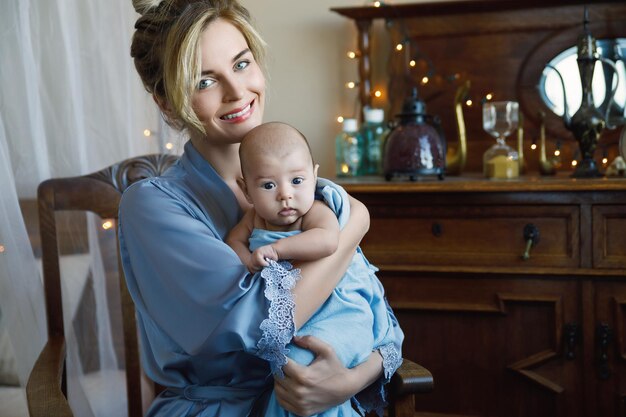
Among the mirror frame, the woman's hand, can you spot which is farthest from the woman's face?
the mirror frame

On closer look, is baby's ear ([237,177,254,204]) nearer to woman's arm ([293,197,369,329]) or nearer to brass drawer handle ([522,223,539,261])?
woman's arm ([293,197,369,329])

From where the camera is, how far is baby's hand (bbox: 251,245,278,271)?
1.21m

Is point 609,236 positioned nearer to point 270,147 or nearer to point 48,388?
point 270,147

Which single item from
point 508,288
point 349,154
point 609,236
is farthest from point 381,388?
point 349,154

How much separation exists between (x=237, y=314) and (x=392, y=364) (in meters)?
0.35

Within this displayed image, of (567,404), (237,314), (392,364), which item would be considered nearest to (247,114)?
(237,314)

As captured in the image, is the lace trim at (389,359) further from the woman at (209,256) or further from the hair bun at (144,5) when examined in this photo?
the hair bun at (144,5)

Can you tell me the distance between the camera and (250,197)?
1.33 metres

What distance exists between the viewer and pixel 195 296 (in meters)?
1.23

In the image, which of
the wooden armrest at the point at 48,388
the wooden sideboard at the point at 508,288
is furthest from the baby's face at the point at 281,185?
the wooden sideboard at the point at 508,288

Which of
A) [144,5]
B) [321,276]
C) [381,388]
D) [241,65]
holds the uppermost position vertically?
[144,5]

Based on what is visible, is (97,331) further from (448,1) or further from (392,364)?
(448,1)

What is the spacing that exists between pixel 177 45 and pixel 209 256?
38 cm

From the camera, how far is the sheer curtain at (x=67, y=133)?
1761mm
